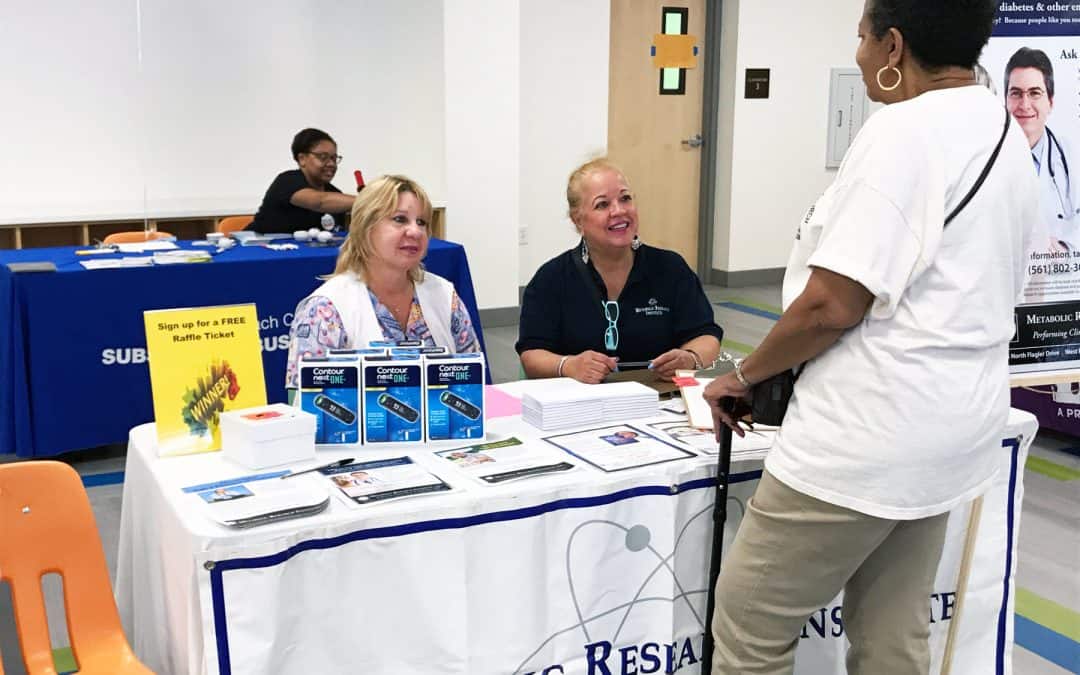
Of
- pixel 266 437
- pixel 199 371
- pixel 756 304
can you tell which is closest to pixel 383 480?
pixel 266 437

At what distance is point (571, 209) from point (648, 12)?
5.16 m

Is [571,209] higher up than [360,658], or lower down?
higher up

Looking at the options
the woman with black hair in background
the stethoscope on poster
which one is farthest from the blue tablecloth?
the stethoscope on poster

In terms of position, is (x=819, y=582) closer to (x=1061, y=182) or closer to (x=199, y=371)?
(x=199, y=371)

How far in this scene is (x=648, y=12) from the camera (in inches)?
295

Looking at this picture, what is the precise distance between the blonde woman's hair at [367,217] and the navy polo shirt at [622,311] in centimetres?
40

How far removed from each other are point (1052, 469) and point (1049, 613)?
4.49 feet

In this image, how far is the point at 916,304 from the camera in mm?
1475

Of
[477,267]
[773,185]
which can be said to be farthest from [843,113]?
[477,267]

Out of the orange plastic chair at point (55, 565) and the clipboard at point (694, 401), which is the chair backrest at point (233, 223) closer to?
the clipboard at point (694, 401)

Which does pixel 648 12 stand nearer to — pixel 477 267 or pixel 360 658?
pixel 477 267

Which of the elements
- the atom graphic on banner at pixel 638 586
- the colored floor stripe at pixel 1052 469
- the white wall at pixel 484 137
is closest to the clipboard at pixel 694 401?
the atom graphic on banner at pixel 638 586

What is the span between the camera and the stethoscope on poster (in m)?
2.70

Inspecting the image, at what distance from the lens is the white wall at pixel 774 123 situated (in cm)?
779
